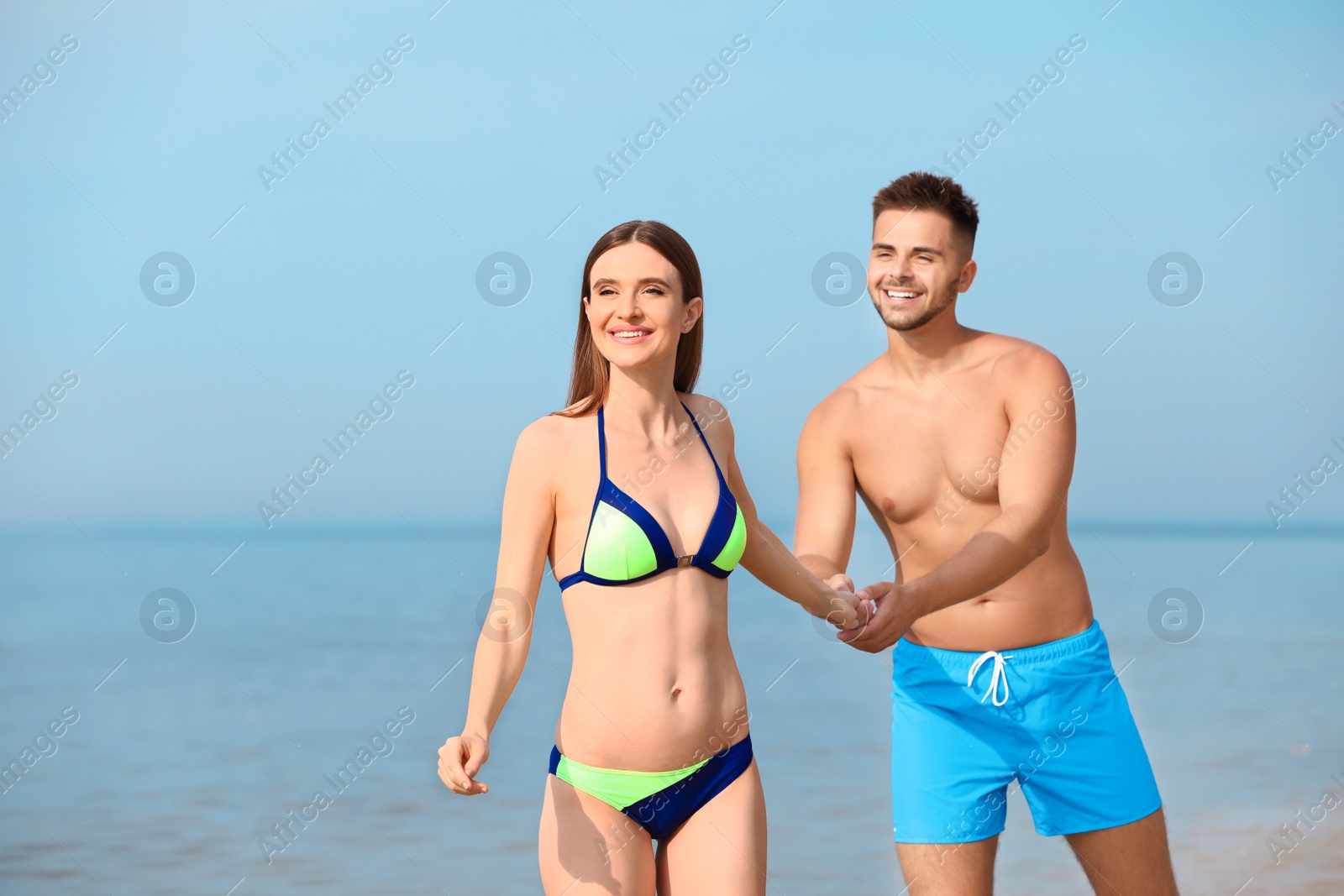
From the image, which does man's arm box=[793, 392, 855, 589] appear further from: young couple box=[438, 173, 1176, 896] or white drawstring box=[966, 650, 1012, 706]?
white drawstring box=[966, 650, 1012, 706]

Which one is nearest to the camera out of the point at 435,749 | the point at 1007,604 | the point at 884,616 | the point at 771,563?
the point at 771,563

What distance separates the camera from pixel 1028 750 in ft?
14.1

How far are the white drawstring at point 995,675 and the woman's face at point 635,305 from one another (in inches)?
64.1

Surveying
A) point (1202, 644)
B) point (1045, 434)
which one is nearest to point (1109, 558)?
point (1202, 644)

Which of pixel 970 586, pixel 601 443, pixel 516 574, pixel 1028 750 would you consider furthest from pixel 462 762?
pixel 1028 750

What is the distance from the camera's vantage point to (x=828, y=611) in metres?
4.09

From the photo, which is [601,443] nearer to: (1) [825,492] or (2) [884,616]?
(2) [884,616]

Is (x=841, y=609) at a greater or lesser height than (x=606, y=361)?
lesser

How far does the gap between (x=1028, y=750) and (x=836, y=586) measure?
0.86 metres

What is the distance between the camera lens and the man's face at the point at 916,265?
14.6ft

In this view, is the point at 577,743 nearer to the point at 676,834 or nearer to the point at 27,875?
the point at 676,834

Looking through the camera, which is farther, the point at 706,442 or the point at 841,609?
the point at 841,609

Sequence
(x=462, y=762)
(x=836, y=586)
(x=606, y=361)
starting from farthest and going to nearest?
1. (x=836, y=586)
2. (x=606, y=361)
3. (x=462, y=762)

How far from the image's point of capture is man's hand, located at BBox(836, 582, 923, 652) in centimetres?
A: 410
